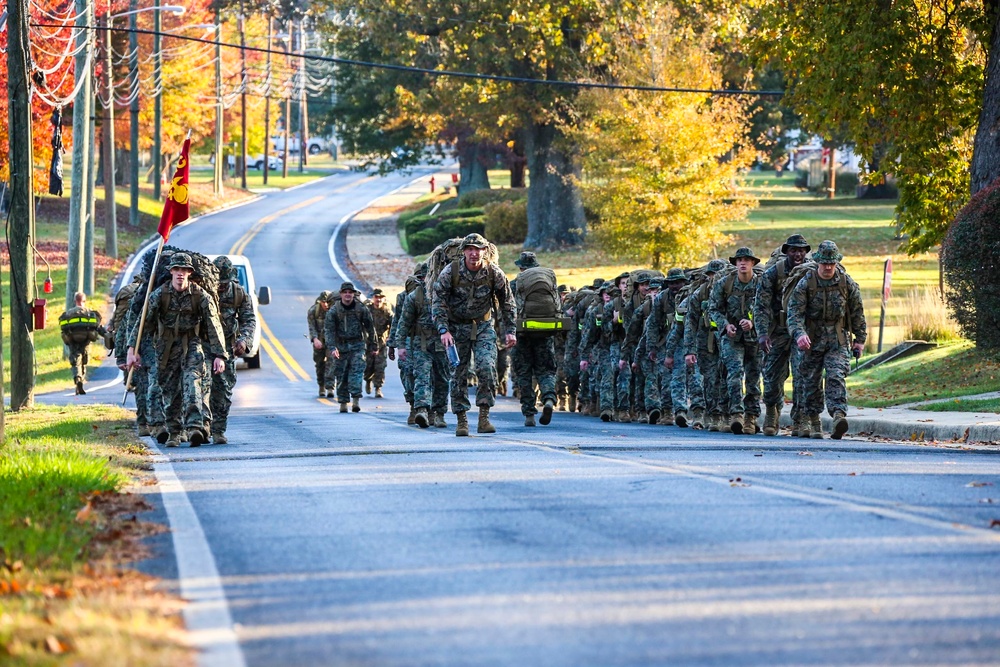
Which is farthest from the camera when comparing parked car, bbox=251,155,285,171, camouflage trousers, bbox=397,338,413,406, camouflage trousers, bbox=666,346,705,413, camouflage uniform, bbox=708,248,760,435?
parked car, bbox=251,155,285,171

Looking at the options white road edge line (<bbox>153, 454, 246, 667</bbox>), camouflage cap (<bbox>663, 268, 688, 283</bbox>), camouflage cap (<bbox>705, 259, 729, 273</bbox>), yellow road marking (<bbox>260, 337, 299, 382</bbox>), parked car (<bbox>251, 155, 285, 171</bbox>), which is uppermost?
parked car (<bbox>251, 155, 285, 171</bbox>)

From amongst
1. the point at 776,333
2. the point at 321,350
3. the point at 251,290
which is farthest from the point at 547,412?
the point at 251,290

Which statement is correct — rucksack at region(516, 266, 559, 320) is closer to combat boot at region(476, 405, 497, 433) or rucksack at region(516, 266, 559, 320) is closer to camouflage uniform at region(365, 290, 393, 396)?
combat boot at region(476, 405, 497, 433)

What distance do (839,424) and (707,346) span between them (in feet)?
8.66

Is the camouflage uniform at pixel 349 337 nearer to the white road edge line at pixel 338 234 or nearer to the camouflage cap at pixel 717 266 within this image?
the camouflage cap at pixel 717 266

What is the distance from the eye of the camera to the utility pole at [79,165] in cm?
3334

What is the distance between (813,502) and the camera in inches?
368

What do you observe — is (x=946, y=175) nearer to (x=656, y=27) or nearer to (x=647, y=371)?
(x=647, y=371)

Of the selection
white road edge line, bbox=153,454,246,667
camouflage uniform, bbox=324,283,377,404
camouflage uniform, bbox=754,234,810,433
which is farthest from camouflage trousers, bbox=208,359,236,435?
camouflage uniform, bbox=324,283,377,404

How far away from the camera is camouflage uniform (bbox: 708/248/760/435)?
1714 cm

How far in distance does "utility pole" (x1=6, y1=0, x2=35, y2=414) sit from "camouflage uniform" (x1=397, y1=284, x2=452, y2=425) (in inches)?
306

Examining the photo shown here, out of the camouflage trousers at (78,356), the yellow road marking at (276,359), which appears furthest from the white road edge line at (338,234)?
the camouflage trousers at (78,356)

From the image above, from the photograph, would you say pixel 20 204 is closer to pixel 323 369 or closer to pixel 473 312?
pixel 323 369

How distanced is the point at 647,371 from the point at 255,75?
281ft
